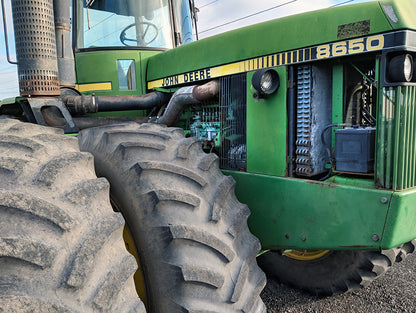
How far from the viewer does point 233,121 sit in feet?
8.90

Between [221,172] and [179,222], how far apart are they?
0.58m

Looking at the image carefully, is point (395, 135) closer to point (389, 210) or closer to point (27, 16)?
point (389, 210)

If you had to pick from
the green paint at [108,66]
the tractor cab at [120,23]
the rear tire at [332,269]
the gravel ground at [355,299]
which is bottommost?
the gravel ground at [355,299]

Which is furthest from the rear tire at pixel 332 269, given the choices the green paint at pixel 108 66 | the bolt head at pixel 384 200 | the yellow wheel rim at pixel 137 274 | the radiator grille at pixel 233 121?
the green paint at pixel 108 66

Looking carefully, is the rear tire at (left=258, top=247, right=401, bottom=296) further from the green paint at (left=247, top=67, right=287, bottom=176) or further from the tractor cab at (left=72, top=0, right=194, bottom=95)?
the tractor cab at (left=72, top=0, right=194, bottom=95)

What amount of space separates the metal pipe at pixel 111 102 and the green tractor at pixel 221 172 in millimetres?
21

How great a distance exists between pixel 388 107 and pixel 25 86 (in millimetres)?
2260

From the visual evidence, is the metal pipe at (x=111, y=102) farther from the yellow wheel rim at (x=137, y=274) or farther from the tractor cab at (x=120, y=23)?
the yellow wheel rim at (x=137, y=274)

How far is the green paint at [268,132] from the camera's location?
237cm

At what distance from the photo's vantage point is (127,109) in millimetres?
3211

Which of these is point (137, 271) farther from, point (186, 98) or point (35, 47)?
point (35, 47)

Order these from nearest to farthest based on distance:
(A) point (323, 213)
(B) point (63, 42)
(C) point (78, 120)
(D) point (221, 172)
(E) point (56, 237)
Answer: (E) point (56, 237) → (A) point (323, 213) → (D) point (221, 172) → (C) point (78, 120) → (B) point (63, 42)

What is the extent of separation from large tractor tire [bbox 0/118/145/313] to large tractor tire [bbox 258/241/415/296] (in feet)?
4.92

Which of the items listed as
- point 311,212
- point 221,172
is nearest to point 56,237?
point 221,172
